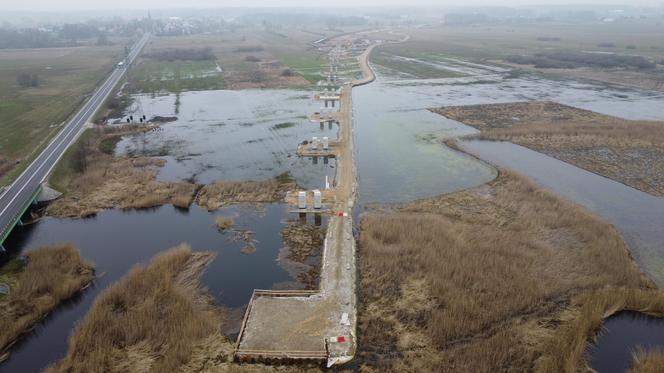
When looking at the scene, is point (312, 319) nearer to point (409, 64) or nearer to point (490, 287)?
point (490, 287)

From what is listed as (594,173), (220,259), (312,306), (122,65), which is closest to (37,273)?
(220,259)

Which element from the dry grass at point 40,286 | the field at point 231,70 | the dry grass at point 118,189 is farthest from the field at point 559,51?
the dry grass at point 40,286

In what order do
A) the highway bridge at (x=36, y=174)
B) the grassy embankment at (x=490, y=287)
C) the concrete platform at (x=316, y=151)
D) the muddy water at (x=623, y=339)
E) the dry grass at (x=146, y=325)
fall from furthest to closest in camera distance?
1. the concrete platform at (x=316, y=151)
2. the highway bridge at (x=36, y=174)
3. the grassy embankment at (x=490, y=287)
4. the muddy water at (x=623, y=339)
5. the dry grass at (x=146, y=325)

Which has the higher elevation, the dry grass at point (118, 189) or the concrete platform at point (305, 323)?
the dry grass at point (118, 189)

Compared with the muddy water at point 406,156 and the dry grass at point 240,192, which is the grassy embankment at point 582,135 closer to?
the muddy water at point 406,156

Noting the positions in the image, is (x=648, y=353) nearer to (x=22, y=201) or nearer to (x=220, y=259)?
(x=220, y=259)

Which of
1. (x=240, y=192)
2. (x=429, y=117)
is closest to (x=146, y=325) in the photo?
(x=240, y=192)

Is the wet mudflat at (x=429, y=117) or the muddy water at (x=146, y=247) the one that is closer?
the muddy water at (x=146, y=247)
